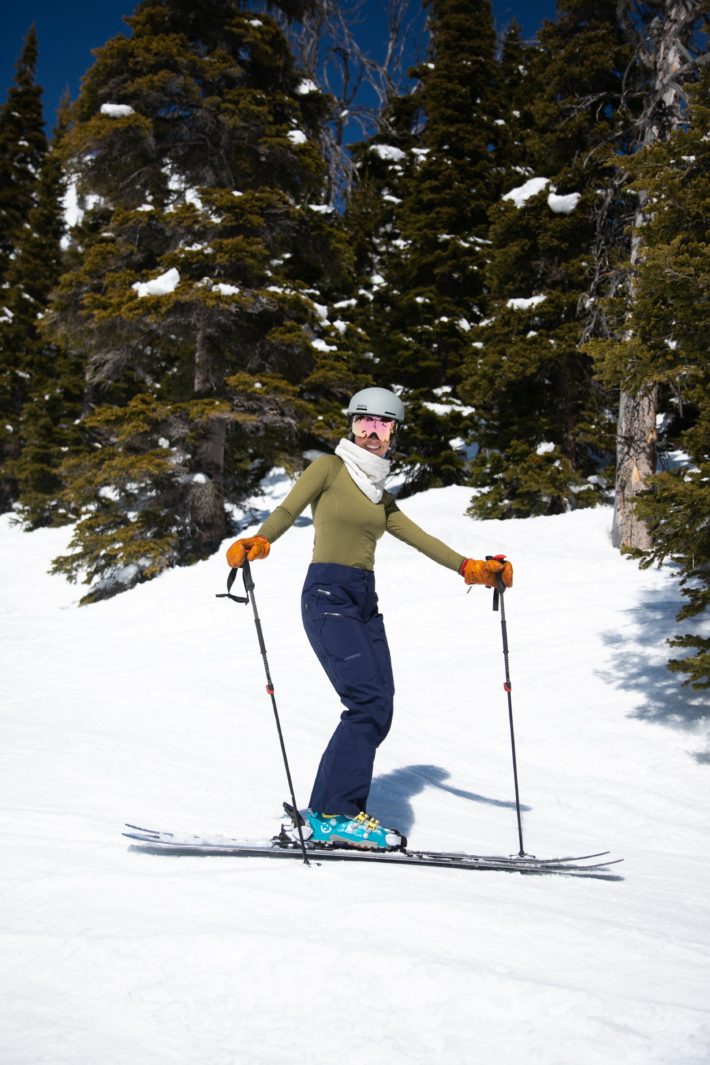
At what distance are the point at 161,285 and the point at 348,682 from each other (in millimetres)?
11758

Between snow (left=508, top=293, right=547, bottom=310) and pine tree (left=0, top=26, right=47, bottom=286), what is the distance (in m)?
28.9

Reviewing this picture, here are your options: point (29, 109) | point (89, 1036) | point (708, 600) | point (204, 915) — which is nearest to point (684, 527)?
point (708, 600)

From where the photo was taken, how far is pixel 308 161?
1496cm

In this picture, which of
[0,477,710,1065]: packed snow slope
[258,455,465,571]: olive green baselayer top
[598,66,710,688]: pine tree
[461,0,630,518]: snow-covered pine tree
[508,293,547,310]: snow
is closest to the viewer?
[0,477,710,1065]: packed snow slope

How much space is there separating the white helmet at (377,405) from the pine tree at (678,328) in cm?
266

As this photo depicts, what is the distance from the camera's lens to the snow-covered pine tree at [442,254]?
21312 mm

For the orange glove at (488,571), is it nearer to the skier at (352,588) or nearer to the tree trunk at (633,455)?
Result: the skier at (352,588)

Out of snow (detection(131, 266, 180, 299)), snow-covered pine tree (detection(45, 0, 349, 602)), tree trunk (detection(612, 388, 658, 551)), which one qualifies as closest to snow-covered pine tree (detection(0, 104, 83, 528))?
snow-covered pine tree (detection(45, 0, 349, 602))

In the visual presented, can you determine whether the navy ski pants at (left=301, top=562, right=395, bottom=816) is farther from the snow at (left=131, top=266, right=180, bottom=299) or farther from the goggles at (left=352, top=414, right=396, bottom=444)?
the snow at (left=131, top=266, right=180, bottom=299)

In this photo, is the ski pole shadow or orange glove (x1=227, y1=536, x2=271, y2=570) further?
the ski pole shadow

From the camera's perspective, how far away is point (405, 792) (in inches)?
219

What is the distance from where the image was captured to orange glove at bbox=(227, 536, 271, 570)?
374cm

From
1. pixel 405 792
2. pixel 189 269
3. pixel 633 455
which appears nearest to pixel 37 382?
pixel 189 269

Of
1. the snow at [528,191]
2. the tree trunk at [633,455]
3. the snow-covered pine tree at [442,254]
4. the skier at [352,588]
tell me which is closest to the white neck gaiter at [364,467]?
the skier at [352,588]
